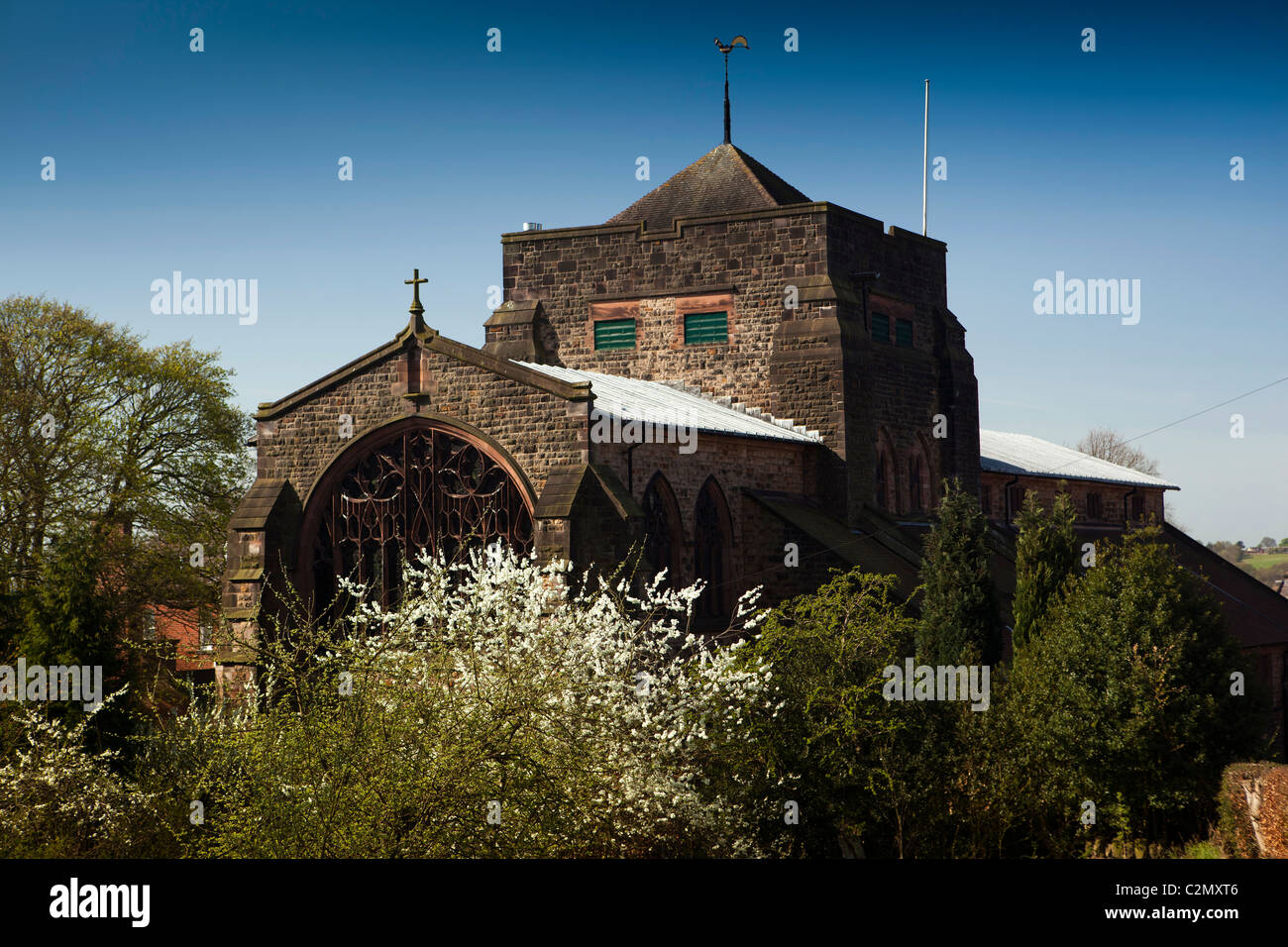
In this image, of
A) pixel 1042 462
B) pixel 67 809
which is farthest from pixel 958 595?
pixel 1042 462

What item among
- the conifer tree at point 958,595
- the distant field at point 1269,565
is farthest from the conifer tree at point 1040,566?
the distant field at point 1269,565

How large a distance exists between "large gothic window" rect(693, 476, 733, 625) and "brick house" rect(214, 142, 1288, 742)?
0.04 meters

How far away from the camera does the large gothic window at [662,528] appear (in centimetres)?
2459

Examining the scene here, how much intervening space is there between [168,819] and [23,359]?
2400 centimetres

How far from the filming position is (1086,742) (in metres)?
18.0

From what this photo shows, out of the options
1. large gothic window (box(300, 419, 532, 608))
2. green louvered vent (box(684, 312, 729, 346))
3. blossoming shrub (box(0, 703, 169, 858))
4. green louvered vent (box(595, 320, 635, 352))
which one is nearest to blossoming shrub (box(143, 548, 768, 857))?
blossoming shrub (box(0, 703, 169, 858))

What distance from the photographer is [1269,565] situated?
133 metres

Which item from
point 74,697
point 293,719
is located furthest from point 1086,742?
point 74,697

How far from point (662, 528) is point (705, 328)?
28.0 ft

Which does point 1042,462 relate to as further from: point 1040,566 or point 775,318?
point 1040,566

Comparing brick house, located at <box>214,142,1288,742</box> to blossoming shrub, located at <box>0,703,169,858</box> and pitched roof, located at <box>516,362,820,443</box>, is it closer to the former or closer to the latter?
pitched roof, located at <box>516,362,820,443</box>

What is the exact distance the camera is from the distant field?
A: 119 metres
